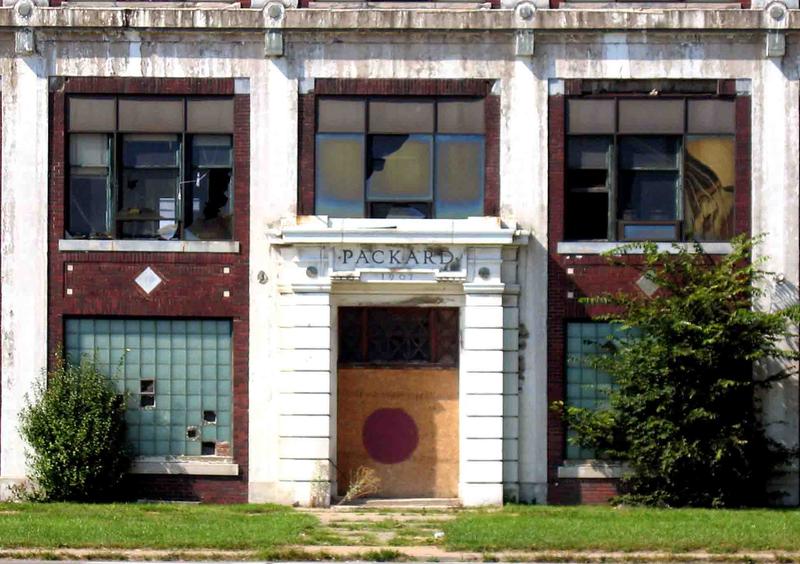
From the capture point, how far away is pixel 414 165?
2566 cm

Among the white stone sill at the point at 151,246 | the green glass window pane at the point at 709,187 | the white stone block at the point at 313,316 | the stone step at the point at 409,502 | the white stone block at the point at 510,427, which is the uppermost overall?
the green glass window pane at the point at 709,187

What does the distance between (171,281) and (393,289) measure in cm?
370

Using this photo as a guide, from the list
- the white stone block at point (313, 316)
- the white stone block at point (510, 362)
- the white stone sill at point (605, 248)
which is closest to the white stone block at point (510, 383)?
the white stone block at point (510, 362)

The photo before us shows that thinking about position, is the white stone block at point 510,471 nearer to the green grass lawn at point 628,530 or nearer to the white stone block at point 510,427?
the white stone block at point 510,427

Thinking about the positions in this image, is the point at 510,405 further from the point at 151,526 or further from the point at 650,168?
the point at 151,526

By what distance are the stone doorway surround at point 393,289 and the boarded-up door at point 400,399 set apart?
675 mm

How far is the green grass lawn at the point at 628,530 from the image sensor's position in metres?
19.5

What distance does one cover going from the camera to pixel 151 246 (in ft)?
83.6

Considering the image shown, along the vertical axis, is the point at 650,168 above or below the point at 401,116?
below

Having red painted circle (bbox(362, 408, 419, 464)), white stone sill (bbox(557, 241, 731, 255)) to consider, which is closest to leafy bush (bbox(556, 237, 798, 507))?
white stone sill (bbox(557, 241, 731, 255))

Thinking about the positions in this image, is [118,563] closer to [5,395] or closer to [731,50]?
[5,395]

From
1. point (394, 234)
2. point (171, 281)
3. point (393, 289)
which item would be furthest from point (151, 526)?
point (394, 234)

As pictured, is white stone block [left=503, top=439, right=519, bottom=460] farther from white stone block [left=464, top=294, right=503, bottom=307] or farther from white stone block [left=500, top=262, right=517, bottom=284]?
white stone block [left=500, top=262, right=517, bottom=284]

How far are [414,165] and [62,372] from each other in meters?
6.71
